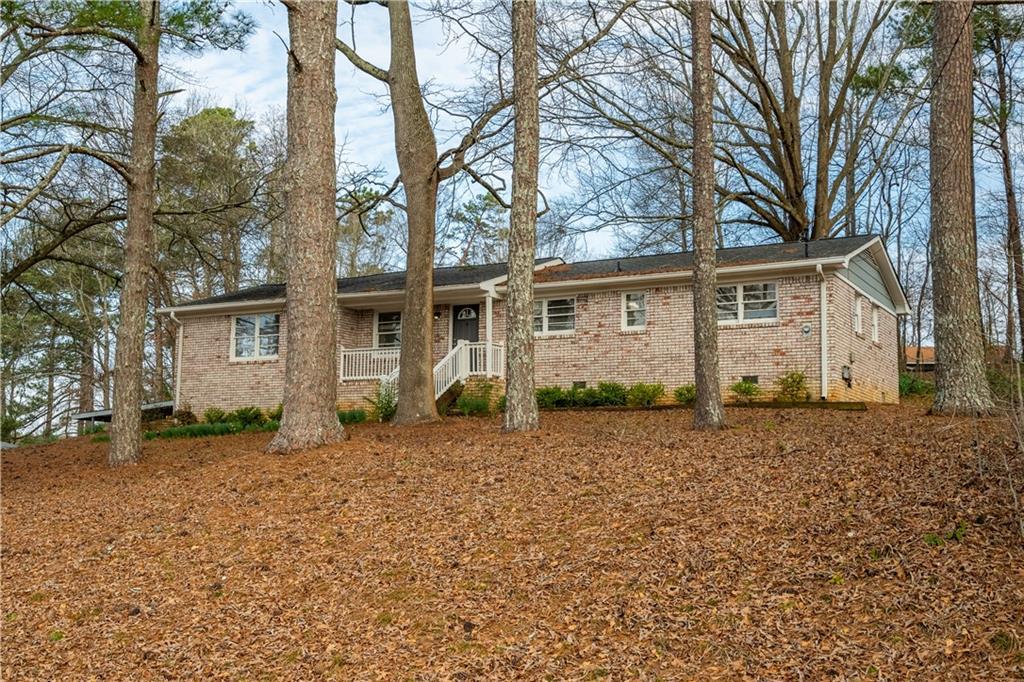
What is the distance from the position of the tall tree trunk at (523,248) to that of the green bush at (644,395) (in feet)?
19.8

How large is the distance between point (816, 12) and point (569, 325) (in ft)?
37.2

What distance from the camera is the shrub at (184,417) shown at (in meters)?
19.6

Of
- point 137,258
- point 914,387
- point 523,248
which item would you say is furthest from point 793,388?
point 137,258

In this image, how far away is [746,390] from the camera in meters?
15.1

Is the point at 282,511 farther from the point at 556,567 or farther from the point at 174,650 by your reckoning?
the point at 556,567

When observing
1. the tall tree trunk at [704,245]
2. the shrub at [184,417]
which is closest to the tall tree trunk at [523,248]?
the tall tree trunk at [704,245]

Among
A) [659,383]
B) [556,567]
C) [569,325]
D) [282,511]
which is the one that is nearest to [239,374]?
[569,325]

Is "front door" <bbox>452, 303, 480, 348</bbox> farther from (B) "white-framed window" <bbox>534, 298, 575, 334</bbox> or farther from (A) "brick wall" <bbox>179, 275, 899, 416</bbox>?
(B) "white-framed window" <bbox>534, 298, 575, 334</bbox>

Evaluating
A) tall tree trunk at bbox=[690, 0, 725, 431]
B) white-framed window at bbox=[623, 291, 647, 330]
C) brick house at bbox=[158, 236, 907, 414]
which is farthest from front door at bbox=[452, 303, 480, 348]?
tall tree trunk at bbox=[690, 0, 725, 431]

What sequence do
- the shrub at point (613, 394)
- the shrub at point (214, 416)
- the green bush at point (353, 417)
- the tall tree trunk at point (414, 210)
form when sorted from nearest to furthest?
the tall tree trunk at point (414, 210) < the shrub at point (613, 394) < the green bush at point (353, 417) < the shrub at point (214, 416)

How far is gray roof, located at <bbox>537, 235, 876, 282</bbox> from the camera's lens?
15.7 meters

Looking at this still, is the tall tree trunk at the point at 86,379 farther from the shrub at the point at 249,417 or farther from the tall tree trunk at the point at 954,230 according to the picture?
the tall tree trunk at the point at 954,230

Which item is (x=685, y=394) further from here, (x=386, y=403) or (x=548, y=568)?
(x=548, y=568)

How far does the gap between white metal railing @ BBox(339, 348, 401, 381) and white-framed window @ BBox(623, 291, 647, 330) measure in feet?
17.6
